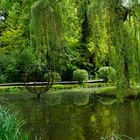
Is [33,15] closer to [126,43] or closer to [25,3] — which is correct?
[126,43]

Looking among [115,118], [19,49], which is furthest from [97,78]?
[115,118]

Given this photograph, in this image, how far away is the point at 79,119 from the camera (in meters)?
13.2

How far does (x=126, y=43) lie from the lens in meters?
9.37

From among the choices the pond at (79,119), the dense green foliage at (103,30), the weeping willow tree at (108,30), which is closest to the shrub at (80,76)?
the pond at (79,119)

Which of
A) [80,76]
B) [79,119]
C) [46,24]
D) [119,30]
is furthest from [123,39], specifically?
[80,76]

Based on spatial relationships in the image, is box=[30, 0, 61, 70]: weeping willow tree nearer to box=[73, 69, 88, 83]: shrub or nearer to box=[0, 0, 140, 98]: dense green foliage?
box=[0, 0, 140, 98]: dense green foliage

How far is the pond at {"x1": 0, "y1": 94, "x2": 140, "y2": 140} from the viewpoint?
1043 cm

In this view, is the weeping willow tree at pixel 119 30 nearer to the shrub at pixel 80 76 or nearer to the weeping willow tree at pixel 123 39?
the weeping willow tree at pixel 123 39

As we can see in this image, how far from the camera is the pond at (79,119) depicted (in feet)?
34.2

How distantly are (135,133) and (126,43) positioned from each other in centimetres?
223

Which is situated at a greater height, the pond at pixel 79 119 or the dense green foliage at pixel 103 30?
the dense green foliage at pixel 103 30

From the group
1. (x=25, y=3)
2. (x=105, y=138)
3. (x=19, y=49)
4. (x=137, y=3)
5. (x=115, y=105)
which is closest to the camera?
(x=137, y=3)

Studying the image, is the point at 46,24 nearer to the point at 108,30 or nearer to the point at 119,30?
the point at 108,30

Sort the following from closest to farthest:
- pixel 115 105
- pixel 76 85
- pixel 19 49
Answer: pixel 115 105 < pixel 76 85 < pixel 19 49
